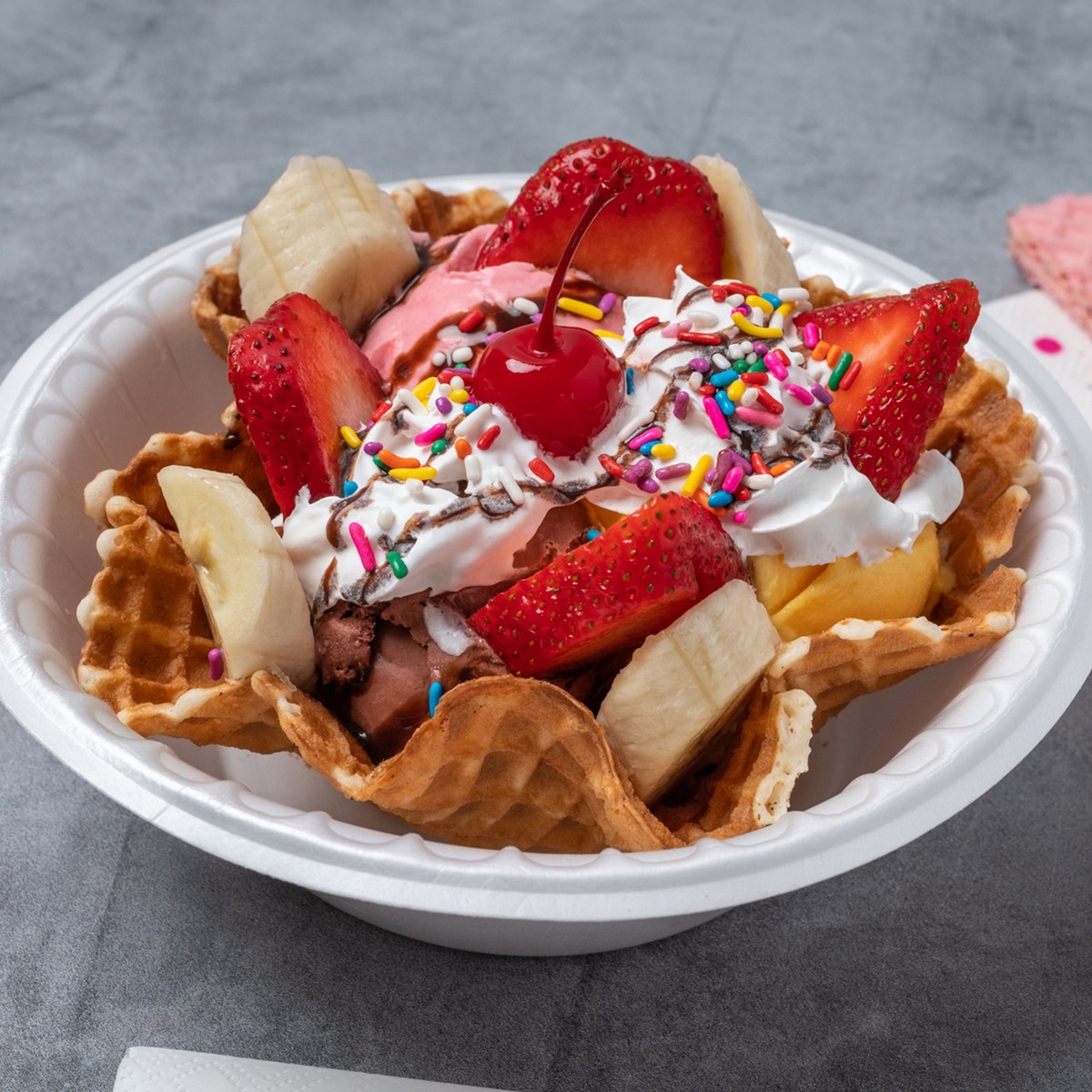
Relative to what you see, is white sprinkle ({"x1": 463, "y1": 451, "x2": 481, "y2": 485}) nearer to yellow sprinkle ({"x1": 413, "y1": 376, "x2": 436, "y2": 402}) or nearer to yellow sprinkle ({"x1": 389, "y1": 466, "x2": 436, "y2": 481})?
yellow sprinkle ({"x1": 389, "y1": 466, "x2": 436, "y2": 481})

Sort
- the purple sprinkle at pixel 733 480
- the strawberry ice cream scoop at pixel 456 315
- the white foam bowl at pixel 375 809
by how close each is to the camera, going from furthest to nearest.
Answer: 1. the strawberry ice cream scoop at pixel 456 315
2. the purple sprinkle at pixel 733 480
3. the white foam bowl at pixel 375 809

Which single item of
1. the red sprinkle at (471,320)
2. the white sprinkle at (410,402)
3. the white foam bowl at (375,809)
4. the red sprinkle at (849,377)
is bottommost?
the white foam bowl at (375,809)

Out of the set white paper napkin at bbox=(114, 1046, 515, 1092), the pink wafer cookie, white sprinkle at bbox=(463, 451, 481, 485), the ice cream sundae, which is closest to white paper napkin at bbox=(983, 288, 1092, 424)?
the pink wafer cookie

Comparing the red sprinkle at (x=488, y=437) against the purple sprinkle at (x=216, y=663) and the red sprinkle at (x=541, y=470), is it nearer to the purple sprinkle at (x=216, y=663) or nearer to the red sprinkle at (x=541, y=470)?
the red sprinkle at (x=541, y=470)

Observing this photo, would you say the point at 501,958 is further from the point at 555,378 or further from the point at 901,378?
the point at 901,378

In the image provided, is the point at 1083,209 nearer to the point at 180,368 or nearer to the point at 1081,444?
the point at 1081,444

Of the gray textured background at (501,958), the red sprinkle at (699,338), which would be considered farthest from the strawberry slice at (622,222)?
the gray textured background at (501,958)

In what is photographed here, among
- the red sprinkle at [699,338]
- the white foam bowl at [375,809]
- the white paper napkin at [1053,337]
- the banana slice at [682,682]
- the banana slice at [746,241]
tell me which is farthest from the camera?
the white paper napkin at [1053,337]
